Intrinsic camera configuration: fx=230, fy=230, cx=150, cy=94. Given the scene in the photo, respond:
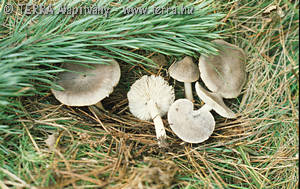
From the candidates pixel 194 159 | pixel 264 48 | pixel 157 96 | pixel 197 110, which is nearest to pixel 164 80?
pixel 157 96

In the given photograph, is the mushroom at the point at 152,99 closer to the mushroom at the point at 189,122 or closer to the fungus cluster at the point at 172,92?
the fungus cluster at the point at 172,92

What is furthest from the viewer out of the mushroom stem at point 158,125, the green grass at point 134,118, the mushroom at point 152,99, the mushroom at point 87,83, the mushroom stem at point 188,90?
the mushroom stem at point 188,90

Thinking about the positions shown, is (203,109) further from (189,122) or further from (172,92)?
(172,92)

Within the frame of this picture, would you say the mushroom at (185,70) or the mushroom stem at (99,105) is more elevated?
the mushroom at (185,70)

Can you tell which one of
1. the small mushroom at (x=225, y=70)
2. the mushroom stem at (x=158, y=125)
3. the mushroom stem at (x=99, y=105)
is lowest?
the mushroom stem at (x=158, y=125)

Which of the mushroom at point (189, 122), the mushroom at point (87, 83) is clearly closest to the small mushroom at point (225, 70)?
the mushroom at point (189, 122)

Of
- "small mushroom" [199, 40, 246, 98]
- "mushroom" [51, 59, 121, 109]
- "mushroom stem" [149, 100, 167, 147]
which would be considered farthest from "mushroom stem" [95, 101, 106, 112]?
"small mushroom" [199, 40, 246, 98]

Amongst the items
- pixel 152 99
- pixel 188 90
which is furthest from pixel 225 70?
pixel 152 99
